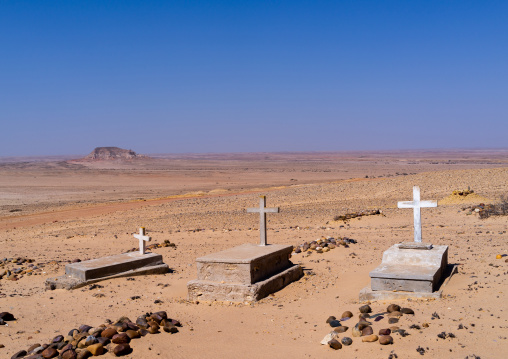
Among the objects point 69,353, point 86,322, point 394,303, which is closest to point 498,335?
point 394,303

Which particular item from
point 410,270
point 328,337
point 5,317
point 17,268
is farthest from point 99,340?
point 17,268

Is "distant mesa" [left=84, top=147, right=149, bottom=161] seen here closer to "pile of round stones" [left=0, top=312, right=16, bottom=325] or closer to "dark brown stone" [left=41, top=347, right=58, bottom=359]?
"pile of round stones" [left=0, top=312, right=16, bottom=325]

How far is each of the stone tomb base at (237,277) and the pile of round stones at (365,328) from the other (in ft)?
7.18

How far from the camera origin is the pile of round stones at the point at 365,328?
A: 6.32m

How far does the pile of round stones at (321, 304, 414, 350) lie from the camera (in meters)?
6.32

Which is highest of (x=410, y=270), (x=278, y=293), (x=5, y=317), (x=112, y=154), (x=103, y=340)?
(x=112, y=154)

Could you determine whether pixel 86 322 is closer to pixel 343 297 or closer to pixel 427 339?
pixel 343 297

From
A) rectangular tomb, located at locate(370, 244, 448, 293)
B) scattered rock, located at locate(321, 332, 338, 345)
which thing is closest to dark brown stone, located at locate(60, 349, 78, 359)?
scattered rock, located at locate(321, 332, 338, 345)

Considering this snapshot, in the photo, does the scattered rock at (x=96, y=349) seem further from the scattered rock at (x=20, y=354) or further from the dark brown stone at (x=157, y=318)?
the dark brown stone at (x=157, y=318)

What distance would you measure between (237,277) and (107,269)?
3.41 m

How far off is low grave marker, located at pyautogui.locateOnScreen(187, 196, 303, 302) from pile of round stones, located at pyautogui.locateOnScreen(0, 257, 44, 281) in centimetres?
512

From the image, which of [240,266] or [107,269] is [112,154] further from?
[240,266]

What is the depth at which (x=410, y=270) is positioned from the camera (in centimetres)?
843

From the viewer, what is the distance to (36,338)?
7359 mm
